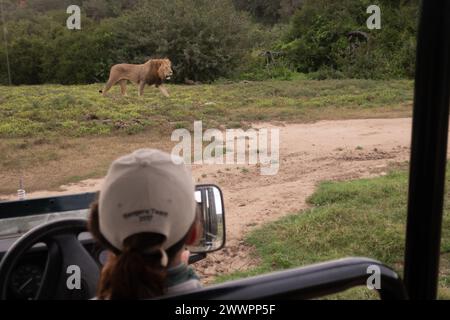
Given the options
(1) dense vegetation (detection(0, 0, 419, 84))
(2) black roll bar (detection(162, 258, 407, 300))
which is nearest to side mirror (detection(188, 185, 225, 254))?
(2) black roll bar (detection(162, 258, 407, 300))

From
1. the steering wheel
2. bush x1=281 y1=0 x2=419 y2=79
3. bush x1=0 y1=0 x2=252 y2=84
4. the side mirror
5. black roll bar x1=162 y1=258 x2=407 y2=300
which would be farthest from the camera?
bush x1=281 y1=0 x2=419 y2=79

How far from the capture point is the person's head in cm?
62

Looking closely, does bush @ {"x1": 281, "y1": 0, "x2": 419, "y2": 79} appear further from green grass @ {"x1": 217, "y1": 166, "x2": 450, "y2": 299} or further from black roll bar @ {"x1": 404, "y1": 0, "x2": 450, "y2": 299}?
black roll bar @ {"x1": 404, "y1": 0, "x2": 450, "y2": 299}

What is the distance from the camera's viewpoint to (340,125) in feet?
12.6

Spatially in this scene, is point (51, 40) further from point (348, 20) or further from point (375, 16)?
point (348, 20)

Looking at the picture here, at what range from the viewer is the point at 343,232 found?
7.46 feet

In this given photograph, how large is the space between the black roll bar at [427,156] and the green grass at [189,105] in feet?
4.89

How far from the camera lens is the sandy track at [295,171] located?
7.75 ft

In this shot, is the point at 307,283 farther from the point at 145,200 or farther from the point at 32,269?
the point at 32,269

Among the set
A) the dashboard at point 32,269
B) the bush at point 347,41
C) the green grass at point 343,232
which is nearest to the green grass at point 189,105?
the bush at point 347,41

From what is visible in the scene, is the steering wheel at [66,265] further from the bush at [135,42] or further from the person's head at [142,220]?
the bush at [135,42]

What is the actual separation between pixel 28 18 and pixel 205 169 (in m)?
1.50

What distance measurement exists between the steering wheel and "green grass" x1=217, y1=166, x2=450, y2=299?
1023 millimetres
